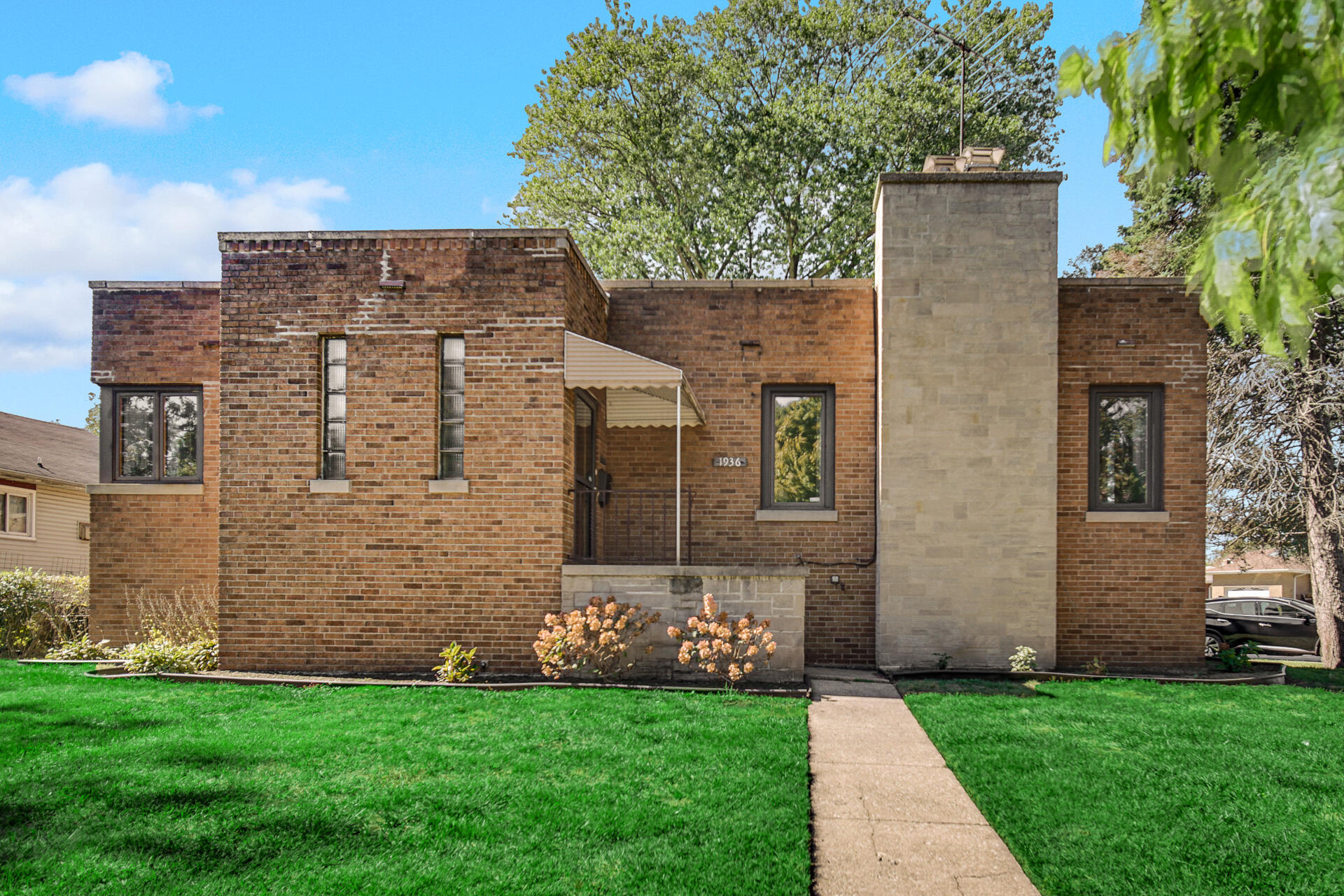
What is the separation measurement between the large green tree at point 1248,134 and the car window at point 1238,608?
23317 millimetres

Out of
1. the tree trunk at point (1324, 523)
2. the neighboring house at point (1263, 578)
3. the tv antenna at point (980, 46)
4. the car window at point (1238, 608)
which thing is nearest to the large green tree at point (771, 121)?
the tv antenna at point (980, 46)

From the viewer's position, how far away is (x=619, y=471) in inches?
482

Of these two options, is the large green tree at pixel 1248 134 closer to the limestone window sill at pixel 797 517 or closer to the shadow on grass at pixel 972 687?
the shadow on grass at pixel 972 687

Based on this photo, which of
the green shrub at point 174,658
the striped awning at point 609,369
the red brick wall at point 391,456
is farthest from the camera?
the green shrub at point 174,658

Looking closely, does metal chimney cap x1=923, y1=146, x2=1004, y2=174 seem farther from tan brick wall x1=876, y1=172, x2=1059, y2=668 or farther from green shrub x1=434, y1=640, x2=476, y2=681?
green shrub x1=434, y1=640, x2=476, y2=681

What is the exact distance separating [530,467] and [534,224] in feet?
54.5

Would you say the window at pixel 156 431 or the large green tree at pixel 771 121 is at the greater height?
the large green tree at pixel 771 121

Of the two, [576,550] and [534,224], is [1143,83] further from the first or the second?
[534,224]

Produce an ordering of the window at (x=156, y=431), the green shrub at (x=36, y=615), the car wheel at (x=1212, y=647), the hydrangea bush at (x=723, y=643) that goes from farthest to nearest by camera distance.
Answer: the green shrub at (x=36, y=615)
the window at (x=156, y=431)
the car wheel at (x=1212, y=647)
the hydrangea bush at (x=723, y=643)

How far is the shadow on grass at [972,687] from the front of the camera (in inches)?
366


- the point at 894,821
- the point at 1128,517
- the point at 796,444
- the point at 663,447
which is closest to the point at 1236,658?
the point at 1128,517

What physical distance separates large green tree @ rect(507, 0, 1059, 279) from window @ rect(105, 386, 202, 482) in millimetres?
12292

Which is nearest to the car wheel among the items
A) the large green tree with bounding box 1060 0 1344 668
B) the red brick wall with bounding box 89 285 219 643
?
the large green tree with bounding box 1060 0 1344 668

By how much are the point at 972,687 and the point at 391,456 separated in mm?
6852
